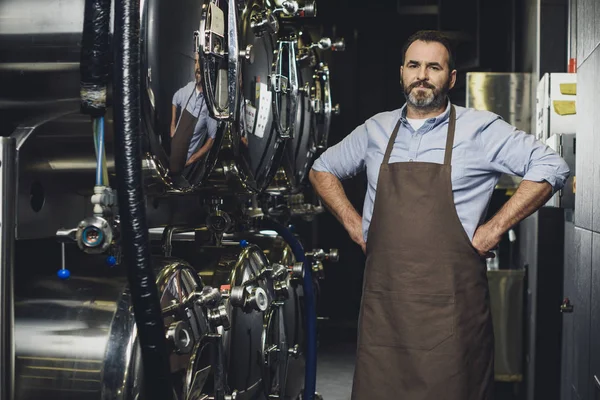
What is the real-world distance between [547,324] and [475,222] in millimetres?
2005

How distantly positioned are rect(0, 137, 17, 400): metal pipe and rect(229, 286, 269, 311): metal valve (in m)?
0.89

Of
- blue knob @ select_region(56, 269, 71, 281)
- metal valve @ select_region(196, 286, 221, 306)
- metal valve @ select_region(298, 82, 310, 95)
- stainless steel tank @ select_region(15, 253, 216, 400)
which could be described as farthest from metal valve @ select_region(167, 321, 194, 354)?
metal valve @ select_region(298, 82, 310, 95)

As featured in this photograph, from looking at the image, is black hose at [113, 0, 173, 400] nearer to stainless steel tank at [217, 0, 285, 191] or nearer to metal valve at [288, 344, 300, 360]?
stainless steel tank at [217, 0, 285, 191]

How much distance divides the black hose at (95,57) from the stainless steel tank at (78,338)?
1.45 feet

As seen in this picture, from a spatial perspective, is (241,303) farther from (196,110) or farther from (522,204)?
(522,204)

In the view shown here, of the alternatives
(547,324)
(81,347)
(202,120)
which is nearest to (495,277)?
(547,324)

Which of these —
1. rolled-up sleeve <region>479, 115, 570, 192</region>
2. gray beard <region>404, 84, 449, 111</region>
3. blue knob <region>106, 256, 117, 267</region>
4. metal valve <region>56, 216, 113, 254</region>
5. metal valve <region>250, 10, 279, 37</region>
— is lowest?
blue knob <region>106, 256, 117, 267</region>

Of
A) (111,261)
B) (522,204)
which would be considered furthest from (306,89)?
(111,261)

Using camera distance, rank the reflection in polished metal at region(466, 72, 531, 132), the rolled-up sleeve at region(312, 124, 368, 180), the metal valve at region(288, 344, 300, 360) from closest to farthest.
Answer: the rolled-up sleeve at region(312, 124, 368, 180) → the metal valve at region(288, 344, 300, 360) → the reflection in polished metal at region(466, 72, 531, 132)

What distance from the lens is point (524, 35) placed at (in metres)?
5.80

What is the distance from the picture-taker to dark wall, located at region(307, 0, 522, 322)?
23.9ft

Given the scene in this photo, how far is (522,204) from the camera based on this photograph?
2691 mm

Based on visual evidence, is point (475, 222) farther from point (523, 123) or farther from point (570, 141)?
point (523, 123)

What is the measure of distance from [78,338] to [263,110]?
4.14ft
